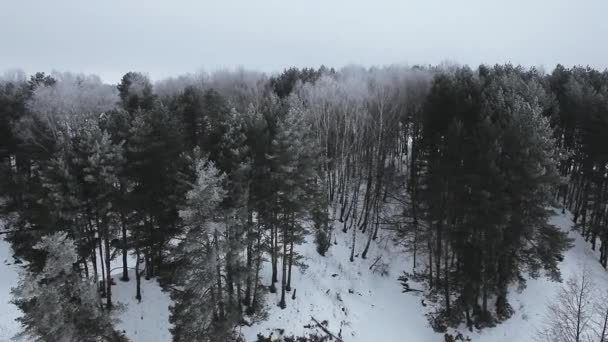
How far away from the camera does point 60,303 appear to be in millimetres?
13484

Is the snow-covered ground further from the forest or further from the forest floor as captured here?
the forest

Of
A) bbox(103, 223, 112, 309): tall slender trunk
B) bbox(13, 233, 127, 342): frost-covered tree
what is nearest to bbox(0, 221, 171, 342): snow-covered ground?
bbox(103, 223, 112, 309): tall slender trunk

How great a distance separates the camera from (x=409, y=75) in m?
41.2

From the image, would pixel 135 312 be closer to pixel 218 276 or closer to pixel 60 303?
pixel 218 276

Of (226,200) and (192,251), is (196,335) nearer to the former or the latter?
(192,251)

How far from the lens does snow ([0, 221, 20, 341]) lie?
21266 mm

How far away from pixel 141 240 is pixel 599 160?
3394 centimetres

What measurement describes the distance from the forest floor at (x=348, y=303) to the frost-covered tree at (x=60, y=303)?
519 centimetres

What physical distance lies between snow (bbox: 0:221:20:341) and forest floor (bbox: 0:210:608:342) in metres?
0.05

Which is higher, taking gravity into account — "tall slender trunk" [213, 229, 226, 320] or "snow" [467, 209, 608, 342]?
"tall slender trunk" [213, 229, 226, 320]

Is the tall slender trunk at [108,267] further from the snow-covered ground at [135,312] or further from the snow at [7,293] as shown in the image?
the snow at [7,293]

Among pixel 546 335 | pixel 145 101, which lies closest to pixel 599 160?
pixel 546 335

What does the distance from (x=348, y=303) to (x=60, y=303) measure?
58.9 feet

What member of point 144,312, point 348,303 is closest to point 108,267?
point 144,312
